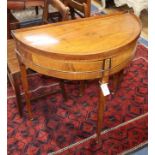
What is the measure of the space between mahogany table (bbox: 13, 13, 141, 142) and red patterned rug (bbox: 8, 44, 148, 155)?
0.48 m

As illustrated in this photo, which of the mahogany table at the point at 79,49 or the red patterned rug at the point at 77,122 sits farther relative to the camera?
the red patterned rug at the point at 77,122

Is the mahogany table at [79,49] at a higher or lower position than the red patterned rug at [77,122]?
higher

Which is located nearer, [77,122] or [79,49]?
[79,49]

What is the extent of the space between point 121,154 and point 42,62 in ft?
3.06

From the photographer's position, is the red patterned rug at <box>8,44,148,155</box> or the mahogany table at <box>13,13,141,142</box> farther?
the red patterned rug at <box>8,44,148,155</box>

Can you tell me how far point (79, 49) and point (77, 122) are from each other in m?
0.88

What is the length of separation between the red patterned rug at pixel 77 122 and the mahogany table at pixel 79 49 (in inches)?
18.9

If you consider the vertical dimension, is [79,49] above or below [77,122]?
above

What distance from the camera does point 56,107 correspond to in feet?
6.91

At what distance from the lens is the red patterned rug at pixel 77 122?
1.75 meters

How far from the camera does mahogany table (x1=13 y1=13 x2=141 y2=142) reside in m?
1.25

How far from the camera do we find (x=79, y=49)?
4.15 feet
